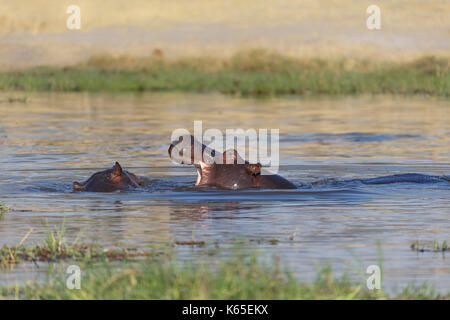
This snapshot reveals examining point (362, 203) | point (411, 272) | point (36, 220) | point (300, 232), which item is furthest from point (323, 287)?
point (362, 203)

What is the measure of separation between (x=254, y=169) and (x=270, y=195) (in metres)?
0.44

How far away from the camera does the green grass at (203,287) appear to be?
6047 millimetres

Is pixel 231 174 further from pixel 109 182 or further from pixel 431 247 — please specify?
pixel 431 247

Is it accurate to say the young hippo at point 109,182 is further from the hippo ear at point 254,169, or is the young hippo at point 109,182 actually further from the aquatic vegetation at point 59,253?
the aquatic vegetation at point 59,253

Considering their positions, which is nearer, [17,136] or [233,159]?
[233,159]

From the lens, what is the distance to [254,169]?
36.3 feet

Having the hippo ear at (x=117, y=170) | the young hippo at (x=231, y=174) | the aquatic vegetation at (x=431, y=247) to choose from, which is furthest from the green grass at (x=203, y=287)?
the hippo ear at (x=117, y=170)

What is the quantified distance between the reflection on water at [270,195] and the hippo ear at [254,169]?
0.25 m

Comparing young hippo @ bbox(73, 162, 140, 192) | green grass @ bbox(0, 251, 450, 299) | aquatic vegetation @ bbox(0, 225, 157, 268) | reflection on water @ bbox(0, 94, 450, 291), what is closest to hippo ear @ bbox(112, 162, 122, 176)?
young hippo @ bbox(73, 162, 140, 192)

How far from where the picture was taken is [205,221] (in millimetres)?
9625

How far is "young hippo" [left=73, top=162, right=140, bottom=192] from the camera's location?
11648mm

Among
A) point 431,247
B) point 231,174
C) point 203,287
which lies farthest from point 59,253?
point 231,174

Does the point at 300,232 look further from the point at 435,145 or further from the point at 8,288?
the point at 435,145

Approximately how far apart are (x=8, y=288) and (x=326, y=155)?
1090 cm
